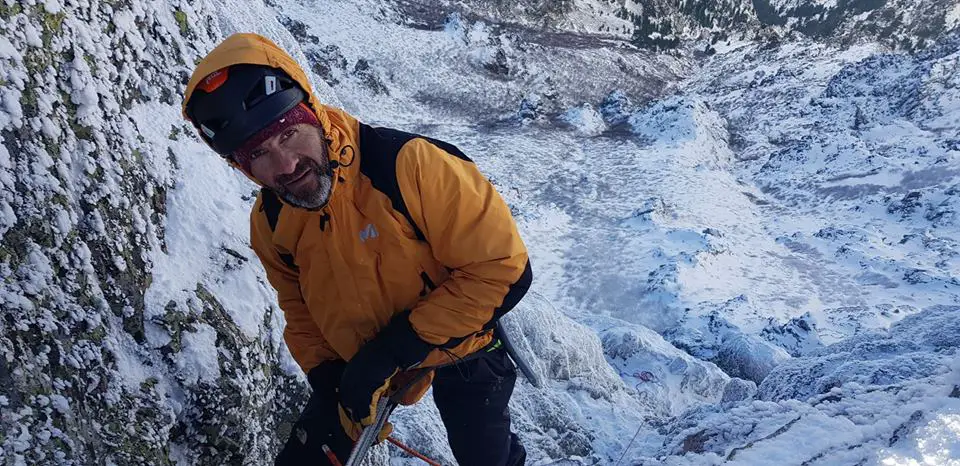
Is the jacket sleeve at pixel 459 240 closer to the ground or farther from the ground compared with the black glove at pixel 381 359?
farther from the ground

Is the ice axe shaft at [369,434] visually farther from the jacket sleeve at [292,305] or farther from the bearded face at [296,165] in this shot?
the bearded face at [296,165]

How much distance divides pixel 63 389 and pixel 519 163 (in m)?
17.6

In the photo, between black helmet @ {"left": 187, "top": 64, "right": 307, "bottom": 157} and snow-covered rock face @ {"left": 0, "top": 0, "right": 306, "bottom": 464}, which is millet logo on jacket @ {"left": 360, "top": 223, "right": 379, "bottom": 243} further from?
snow-covered rock face @ {"left": 0, "top": 0, "right": 306, "bottom": 464}

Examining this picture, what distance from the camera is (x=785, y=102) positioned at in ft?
83.0

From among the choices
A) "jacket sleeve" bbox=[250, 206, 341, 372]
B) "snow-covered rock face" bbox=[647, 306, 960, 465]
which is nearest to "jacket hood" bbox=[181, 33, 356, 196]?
"jacket sleeve" bbox=[250, 206, 341, 372]

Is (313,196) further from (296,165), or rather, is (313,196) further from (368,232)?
(368,232)

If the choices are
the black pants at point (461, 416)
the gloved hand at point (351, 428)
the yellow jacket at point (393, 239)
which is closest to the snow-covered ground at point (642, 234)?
the black pants at point (461, 416)

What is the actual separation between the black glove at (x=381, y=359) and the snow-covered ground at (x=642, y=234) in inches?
37.8

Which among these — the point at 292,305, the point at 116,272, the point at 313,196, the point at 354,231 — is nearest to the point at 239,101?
the point at 313,196

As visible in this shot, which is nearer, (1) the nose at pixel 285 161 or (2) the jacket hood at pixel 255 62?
(2) the jacket hood at pixel 255 62

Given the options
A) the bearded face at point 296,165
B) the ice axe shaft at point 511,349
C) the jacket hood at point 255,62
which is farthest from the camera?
the ice axe shaft at point 511,349

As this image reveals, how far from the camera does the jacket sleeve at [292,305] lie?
2.69 m

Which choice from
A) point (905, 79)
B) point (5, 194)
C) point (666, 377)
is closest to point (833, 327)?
point (666, 377)

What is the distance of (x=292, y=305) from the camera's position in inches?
111
